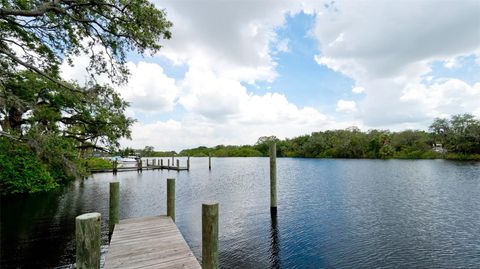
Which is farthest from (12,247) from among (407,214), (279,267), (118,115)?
(407,214)

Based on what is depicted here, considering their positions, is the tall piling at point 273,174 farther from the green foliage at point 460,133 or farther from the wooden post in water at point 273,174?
the green foliage at point 460,133

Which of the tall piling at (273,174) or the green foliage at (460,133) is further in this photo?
the green foliage at (460,133)

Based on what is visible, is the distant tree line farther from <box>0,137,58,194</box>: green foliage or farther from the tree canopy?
the tree canopy

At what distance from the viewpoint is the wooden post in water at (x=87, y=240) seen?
12.1 ft

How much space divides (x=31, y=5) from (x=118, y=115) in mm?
5406

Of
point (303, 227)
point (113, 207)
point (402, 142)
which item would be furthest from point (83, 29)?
point (402, 142)

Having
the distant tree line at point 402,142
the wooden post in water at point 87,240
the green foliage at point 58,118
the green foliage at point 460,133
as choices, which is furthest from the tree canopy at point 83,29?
the green foliage at point 460,133

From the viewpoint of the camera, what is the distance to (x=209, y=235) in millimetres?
4570

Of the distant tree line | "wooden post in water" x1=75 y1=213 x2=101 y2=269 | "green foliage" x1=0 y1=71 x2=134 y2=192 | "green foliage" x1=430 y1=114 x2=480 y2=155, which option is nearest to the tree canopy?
"green foliage" x1=0 y1=71 x2=134 y2=192

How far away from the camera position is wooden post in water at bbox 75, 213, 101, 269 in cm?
368

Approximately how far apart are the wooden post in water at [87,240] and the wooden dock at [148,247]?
4.28 feet

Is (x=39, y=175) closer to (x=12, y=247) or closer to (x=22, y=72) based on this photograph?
(x=22, y=72)

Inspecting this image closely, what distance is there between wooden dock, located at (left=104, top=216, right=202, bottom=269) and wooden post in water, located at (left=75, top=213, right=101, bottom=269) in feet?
4.28

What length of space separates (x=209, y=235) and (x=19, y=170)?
1713 centimetres
